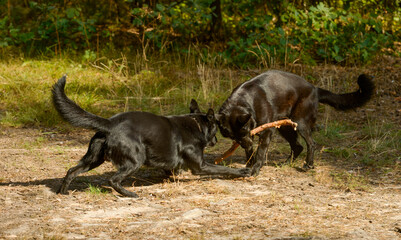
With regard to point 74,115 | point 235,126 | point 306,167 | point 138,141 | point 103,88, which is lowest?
point 306,167

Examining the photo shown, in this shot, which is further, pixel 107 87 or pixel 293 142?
pixel 107 87

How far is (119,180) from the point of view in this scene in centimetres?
471

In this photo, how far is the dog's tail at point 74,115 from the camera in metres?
4.57

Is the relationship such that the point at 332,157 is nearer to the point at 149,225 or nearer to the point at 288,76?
the point at 288,76

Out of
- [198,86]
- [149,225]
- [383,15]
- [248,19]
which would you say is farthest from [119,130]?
[383,15]

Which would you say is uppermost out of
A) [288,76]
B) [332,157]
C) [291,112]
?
[288,76]

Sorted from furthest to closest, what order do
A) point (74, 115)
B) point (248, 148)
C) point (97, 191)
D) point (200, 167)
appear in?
point (248, 148)
point (200, 167)
point (97, 191)
point (74, 115)

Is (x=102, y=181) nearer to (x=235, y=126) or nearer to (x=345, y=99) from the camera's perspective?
(x=235, y=126)

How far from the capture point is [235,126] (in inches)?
230

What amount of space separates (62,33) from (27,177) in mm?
6452

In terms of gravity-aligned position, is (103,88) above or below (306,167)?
above

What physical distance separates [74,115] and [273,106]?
2.52 m

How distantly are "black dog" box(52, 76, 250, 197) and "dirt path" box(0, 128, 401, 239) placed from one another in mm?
213

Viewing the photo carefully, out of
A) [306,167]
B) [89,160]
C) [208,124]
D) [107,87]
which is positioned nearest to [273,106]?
[306,167]
